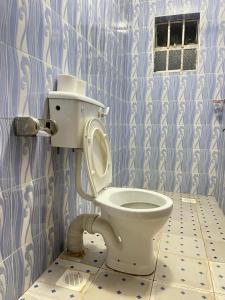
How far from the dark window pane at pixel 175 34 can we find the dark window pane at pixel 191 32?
62mm

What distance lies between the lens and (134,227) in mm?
1170

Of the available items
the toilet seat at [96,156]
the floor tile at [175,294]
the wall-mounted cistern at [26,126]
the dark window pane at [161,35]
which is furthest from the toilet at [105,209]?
the dark window pane at [161,35]

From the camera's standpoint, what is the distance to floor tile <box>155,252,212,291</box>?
122 cm

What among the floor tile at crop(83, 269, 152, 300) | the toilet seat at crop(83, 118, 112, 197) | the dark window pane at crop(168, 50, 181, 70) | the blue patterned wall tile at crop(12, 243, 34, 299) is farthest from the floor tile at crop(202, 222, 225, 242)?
the dark window pane at crop(168, 50, 181, 70)

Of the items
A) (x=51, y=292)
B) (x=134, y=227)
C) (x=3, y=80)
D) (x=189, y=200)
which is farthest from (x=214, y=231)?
(x=3, y=80)

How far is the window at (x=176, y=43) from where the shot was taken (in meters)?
2.53

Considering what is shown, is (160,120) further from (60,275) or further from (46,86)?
(60,275)

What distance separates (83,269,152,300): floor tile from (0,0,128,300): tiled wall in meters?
0.30

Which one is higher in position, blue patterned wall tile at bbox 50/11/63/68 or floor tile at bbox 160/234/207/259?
blue patterned wall tile at bbox 50/11/63/68

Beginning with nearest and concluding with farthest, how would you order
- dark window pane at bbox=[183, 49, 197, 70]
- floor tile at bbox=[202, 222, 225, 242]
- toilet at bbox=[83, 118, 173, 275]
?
toilet at bbox=[83, 118, 173, 275]
floor tile at bbox=[202, 222, 225, 242]
dark window pane at bbox=[183, 49, 197, 70]

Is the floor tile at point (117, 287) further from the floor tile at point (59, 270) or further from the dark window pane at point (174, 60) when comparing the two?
the dark window pane at point (174, 60)

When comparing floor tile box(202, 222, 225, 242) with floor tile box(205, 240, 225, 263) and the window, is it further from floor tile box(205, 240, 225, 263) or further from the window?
the window

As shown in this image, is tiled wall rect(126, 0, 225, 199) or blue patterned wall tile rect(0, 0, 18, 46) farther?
tiled wall rect(126, 0, 225, 199)

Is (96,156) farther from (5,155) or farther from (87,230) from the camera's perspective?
(5,155)
